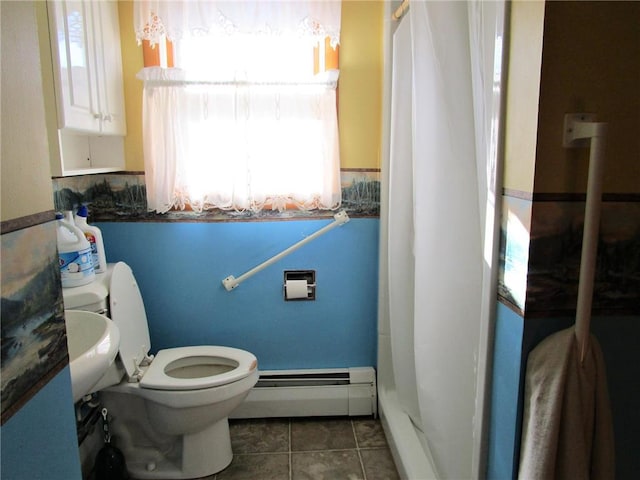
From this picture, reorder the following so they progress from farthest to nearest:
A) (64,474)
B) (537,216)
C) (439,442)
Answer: (439,442) → (537,216) → (64,474)

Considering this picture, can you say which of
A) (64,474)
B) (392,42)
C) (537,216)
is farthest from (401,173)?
(64,474)

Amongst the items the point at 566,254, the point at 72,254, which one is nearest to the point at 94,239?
the point at 72,254

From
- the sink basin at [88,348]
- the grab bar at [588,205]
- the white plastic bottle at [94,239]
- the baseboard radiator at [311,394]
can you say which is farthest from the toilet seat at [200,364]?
the grab bar at [588,205]

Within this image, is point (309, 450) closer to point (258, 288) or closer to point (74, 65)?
point (258, 288)

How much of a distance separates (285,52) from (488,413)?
160 cm

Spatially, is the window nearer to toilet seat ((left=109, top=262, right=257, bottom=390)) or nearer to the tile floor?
toilet seat ((left=109, top=262, right=257, bottom=390))

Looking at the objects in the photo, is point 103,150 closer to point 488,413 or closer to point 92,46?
point 92,46

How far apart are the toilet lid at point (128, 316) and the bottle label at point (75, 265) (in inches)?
4.5

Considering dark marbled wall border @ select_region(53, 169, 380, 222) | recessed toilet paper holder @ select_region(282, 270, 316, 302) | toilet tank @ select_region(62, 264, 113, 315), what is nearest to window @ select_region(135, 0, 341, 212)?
dark marbled wall border @ select_region(53, 169, 380, 222)

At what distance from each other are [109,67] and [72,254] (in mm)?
785

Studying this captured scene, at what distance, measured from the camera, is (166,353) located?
80.0 inches

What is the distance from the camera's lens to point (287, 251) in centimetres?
213

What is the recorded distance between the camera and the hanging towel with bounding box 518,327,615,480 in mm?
920

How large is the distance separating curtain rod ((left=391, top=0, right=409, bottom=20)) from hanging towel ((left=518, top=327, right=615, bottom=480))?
1.39m
